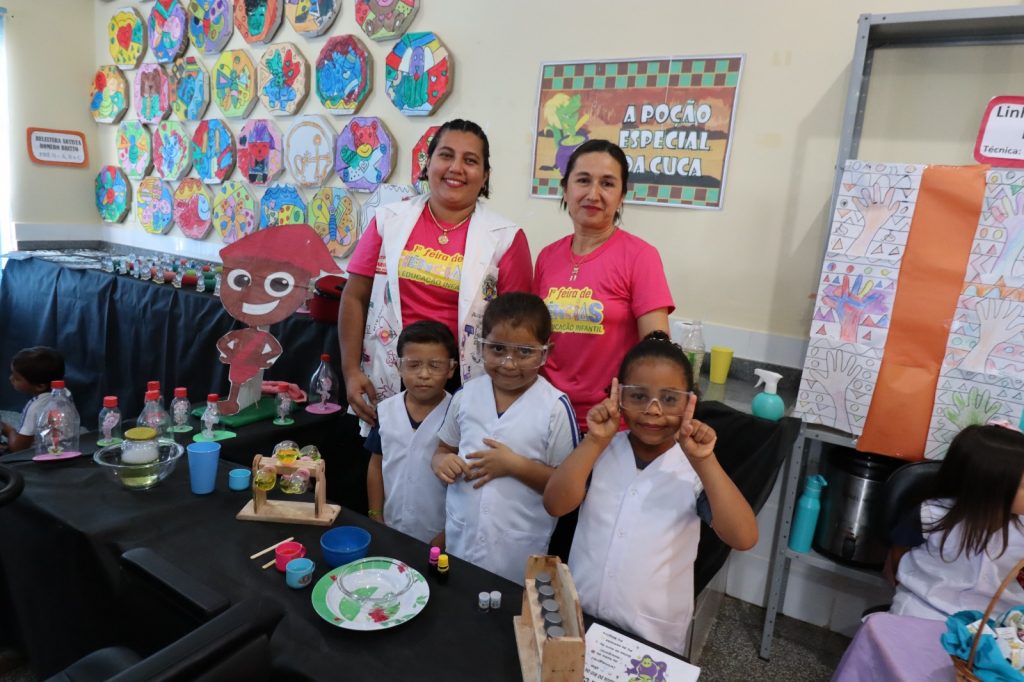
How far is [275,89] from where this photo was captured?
11.4ft

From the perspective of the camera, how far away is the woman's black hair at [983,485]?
1.44 m

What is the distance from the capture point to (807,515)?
2021 millimetres

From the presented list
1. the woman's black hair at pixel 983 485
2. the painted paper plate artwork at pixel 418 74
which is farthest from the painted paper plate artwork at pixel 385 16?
the woman's black hair at pixel 983 485

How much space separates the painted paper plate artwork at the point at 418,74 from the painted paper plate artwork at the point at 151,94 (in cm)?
207

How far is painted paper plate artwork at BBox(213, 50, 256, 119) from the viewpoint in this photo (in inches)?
143

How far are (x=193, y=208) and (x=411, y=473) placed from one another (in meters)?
3.33

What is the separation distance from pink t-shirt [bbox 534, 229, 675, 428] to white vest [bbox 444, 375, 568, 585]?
25 centimetres

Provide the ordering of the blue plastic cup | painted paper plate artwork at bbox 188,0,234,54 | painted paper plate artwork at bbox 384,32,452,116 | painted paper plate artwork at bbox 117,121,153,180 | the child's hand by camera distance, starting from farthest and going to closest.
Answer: painted paper plate artwork at bbox 117,121,153,180 → painted paper plate artwork at bbox 188,0,234,54 → painted paper plate artwork at bbox 384,32,452,116 → the blue plastic cup → the child's hand

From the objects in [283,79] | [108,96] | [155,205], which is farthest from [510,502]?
[108,96]

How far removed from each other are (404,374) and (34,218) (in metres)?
4.48

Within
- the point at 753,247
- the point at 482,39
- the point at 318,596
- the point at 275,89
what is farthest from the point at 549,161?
the point at 318,596

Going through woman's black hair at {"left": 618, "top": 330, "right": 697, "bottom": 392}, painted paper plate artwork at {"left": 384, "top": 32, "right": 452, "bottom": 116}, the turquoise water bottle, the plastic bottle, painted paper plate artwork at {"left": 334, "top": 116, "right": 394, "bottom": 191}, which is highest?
painted paper plate artwork at {"left": 384, "top": 32, "right": 452, "bottom": 116}

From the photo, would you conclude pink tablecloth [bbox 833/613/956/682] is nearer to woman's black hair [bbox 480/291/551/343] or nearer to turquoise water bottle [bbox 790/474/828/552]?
turquoise water bottle [bbox 790/474/828/552]

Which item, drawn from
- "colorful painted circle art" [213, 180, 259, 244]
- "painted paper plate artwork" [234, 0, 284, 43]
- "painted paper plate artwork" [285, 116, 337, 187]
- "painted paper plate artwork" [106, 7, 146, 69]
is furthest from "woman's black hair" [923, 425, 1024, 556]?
"painted paper plate artwork" [106, 7, 146, 69]
